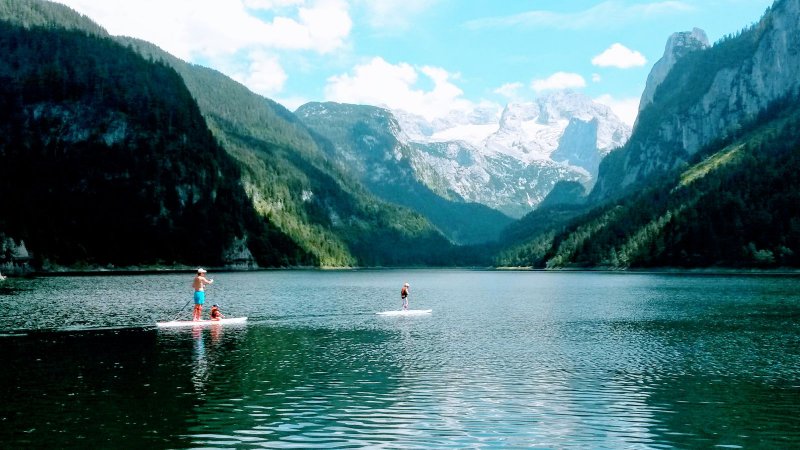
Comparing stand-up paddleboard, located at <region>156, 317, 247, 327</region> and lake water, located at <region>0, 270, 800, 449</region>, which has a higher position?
stand-up paddleboard, located at <region>156, 317, 247, 327</region>

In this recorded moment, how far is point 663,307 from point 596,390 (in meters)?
76.0

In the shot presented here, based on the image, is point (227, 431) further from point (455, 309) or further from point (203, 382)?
point (455, 309)

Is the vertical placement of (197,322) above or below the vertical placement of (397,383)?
above

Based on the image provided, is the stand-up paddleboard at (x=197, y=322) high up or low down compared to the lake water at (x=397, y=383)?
up

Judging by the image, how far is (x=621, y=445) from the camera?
29156 mm

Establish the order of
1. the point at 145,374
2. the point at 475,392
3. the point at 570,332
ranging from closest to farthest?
1. the point at 475,392
2. the point at 145,374
3. the point at 570,332

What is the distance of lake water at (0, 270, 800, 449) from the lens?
30453 mm

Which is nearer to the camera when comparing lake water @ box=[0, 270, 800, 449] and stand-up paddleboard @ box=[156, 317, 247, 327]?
lake water @ box=[0, 270, 800, 449]

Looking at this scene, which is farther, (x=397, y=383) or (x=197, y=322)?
(x=197, y=322)

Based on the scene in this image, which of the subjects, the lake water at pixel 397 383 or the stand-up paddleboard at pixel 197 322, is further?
the stand-up paddleboard at pixel 197 322

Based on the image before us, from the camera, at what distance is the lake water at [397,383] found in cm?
3045

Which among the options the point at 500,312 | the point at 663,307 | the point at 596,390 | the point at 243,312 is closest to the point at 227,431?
the point at 596,390

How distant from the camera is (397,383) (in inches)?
1692

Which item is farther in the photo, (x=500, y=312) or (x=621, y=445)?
(x=500, y=312)
